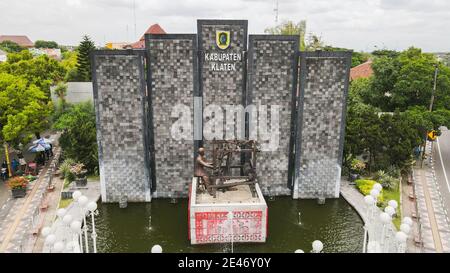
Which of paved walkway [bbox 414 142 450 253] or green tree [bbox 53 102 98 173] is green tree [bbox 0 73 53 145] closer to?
green tree [bbox 53 102 98 173]

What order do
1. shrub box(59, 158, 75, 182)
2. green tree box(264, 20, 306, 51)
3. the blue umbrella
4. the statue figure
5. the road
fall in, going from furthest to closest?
green tree box(264, 20, 306, 51)
the blue umbrella
shrub box(59, 158, 75, 182)
the road
the statue figure

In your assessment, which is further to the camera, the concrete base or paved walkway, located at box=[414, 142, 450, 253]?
paved walkway, located at box=[414, 142, 450, 253]

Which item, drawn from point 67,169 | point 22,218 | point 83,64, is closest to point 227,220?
point 22,218

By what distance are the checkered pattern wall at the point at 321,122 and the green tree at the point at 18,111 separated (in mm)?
18215

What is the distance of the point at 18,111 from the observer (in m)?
26.9

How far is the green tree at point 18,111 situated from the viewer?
25422mm

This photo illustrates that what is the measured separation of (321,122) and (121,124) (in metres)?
11.3

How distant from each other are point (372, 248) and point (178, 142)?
13.2m

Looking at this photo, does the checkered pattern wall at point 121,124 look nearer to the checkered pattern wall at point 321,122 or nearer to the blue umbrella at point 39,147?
the blue umbrella at point 39,147

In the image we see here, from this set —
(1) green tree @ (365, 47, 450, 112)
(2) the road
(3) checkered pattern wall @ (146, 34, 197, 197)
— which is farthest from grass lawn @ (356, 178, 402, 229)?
(1) green tree @ (365, 47, 450, 112)

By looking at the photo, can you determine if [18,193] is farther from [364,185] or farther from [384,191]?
[384,191]

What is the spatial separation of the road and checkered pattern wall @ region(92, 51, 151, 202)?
18.0 m

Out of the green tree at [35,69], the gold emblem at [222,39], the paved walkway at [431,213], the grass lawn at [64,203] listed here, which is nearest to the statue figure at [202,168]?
the gold emblem at [222,39]

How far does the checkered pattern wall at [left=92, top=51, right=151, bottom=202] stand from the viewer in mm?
20734
